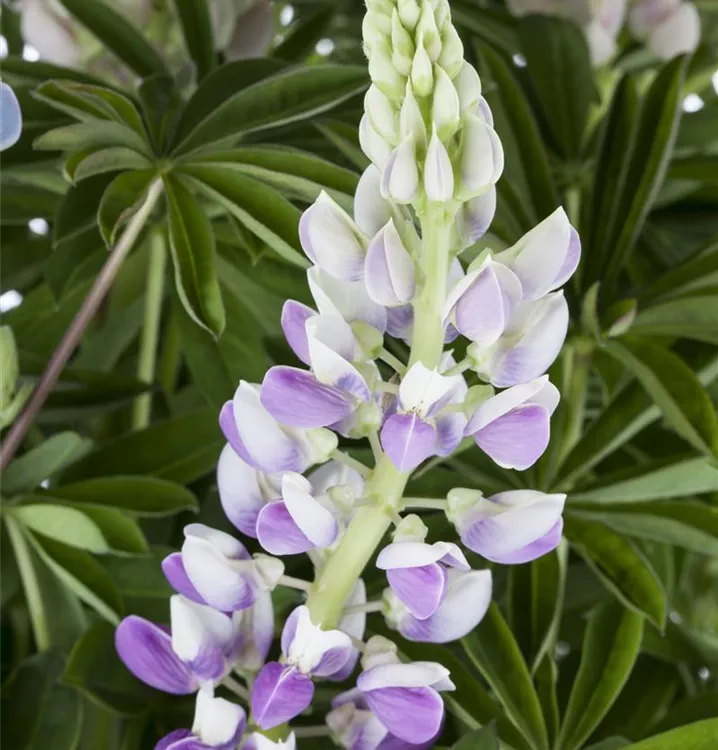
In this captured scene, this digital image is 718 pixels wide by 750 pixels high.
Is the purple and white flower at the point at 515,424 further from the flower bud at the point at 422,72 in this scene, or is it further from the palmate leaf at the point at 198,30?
the palmate leaf at the point at 198,30

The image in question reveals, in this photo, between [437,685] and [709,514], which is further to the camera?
[709,514]

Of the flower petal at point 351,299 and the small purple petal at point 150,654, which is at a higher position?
the flower petal at point 351,299

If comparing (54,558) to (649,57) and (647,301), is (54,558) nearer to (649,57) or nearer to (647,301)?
(647,301)

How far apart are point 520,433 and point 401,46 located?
157 millimetres

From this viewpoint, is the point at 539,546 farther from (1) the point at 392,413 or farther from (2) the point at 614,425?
(2) the point at 614,425

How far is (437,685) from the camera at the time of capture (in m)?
0.40

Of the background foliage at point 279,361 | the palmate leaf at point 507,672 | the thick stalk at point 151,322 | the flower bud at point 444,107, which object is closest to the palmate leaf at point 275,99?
the background foliage at point 279,361

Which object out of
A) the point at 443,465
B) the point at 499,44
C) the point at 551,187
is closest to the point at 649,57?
the point at 499,44

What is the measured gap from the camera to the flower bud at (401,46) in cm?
35

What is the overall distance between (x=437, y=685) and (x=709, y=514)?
23 centimetres

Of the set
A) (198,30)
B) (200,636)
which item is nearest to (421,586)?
(200,636)

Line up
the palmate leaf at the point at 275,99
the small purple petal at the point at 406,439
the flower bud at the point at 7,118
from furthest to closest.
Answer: the palmate leaf at the point at 275,99 → the flower bud at the point at 7,118 → the small purple petal at the point at 406,439

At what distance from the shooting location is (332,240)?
1.23ft

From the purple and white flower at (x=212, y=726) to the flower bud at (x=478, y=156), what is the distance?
9.6 inches
